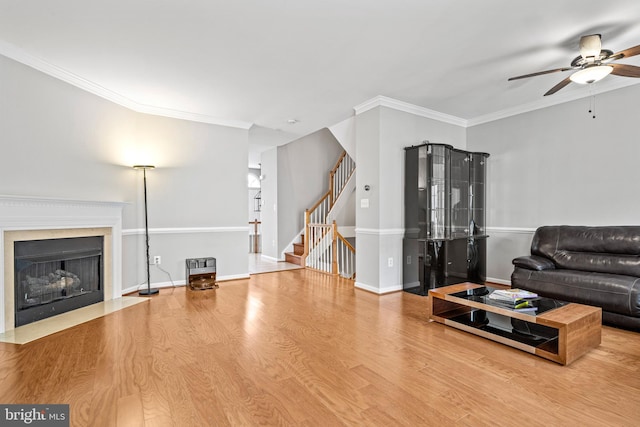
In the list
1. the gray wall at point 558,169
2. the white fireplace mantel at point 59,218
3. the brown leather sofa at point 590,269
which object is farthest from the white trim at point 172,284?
the gray wall at point 558,169

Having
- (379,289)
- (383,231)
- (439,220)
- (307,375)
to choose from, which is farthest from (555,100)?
(307,375)

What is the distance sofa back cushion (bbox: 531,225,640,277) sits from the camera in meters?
3.24

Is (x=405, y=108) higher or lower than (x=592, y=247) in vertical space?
higher

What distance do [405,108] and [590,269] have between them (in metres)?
2.86

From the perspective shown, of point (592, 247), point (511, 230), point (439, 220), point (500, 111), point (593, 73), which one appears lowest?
point (592, 247)

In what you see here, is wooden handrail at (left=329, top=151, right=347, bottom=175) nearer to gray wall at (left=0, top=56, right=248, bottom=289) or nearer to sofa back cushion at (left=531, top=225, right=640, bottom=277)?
gray wall at (left=0, top=56, right=248, bottom=289)

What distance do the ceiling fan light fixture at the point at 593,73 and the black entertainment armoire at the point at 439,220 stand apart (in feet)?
5.42

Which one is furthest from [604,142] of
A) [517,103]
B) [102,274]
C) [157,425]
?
[102,274]

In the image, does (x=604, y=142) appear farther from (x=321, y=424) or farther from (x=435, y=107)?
(x=321, y=424)

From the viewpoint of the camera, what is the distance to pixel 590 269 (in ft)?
11.1

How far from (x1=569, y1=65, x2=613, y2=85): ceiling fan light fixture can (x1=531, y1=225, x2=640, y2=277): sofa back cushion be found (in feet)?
5.65

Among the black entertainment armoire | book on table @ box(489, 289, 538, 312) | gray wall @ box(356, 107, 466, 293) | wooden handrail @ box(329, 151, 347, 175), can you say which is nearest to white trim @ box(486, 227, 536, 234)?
the black entertainment armoire

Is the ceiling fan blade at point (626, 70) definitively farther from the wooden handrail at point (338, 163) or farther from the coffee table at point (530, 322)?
the wooden handrail at point (338, 163)

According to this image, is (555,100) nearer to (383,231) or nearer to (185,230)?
(383,231)
